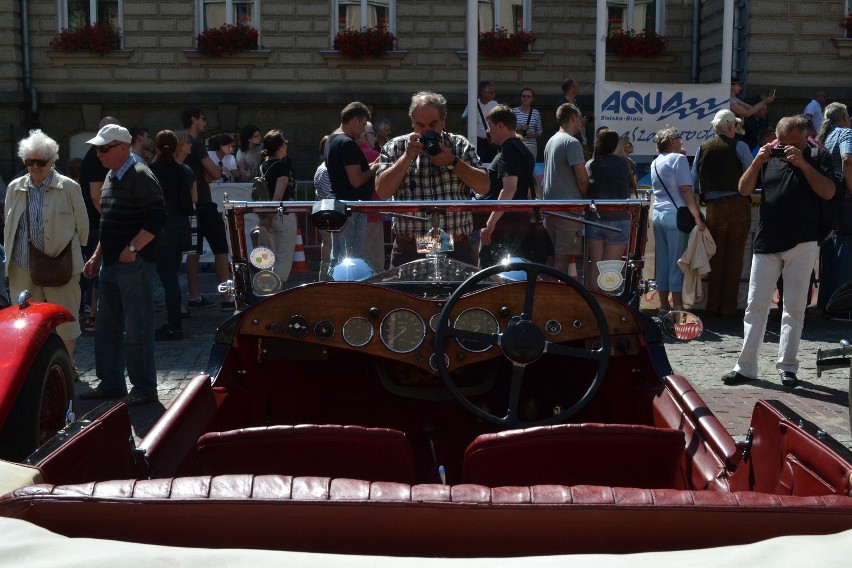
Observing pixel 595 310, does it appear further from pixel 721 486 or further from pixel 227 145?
pixel 227 145

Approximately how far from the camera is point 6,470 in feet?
7.03

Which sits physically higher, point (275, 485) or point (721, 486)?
point (275, 485)

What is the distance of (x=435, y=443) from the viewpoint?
4.14 metres

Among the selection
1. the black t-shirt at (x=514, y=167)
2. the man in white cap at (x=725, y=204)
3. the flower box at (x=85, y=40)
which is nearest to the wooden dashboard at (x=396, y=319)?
the black t-shirt at (x=514, y=167)

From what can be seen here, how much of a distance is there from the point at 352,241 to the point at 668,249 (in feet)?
18.3

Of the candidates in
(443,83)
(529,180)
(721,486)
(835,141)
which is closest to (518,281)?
(721,486)

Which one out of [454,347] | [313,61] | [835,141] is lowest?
[454,347]

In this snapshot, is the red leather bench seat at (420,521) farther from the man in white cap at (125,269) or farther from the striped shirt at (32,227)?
the striped shirt at (32,227)

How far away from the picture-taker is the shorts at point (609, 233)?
4.20m

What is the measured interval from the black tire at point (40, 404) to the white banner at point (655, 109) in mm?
9185

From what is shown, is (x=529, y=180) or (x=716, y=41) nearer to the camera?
(x=529, y=180)

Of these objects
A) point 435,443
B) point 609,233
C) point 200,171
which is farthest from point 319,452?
point 200,171

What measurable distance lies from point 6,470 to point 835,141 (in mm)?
8194

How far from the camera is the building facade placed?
62.3ft
